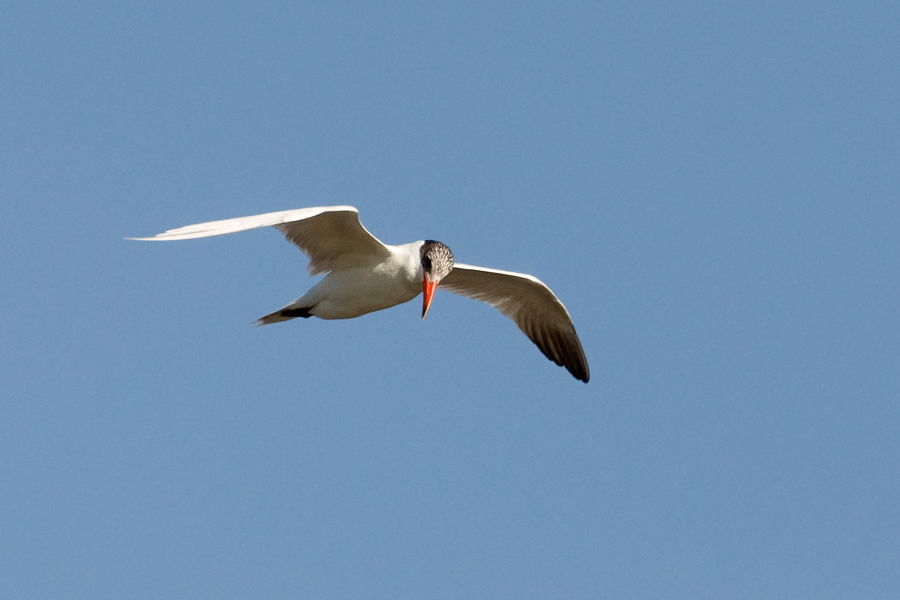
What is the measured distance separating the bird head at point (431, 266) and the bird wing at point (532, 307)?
5.64 ft

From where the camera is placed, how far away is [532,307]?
12367mm

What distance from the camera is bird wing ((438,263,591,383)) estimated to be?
38.9 feet

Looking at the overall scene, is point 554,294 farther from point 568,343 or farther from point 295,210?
point 295,210

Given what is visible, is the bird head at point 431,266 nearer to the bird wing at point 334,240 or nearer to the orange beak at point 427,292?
the orange beak at point 427,292

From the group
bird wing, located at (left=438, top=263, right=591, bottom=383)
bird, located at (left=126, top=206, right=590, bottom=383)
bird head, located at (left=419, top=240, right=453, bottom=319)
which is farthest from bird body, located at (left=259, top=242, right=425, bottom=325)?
bird wing, located at (left=438, top=263, right=591, bottom=383)

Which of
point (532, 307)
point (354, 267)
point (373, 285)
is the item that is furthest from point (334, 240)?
point (532, 307)

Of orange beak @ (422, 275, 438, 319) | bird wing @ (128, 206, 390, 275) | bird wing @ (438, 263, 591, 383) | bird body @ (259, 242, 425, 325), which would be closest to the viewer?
bird wing @ (128, 206, 390, 275)

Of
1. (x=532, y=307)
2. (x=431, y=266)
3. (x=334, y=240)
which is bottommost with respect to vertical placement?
(x=532, y=307)

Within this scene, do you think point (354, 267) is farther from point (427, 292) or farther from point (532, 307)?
point (532, 307)

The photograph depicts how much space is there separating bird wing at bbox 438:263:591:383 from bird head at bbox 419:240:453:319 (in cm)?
172

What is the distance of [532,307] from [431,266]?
2.88 m

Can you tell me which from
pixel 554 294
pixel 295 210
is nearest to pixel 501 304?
pixel 554 294

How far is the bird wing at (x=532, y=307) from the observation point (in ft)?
38.9

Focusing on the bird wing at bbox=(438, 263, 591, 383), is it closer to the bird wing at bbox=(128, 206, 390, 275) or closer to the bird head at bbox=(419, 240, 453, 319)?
the bird head at bbox=(419, 240, 453, 319)
